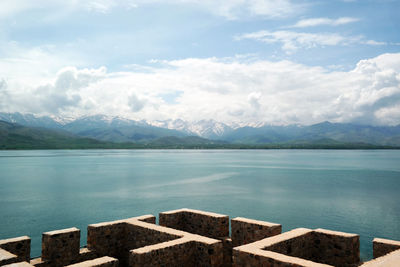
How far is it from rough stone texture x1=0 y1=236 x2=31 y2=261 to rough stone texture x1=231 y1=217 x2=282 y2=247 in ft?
29.9

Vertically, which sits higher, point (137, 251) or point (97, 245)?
point (137, 251)

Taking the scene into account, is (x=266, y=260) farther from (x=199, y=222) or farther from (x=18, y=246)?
(x=18, y=246)

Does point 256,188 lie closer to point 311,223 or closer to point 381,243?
point 311,223

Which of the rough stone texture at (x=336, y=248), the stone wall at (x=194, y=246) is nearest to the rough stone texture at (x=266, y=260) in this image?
the stone wall at (x=194, y=246)

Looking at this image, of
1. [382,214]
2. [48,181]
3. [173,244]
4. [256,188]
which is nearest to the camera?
[173,244]

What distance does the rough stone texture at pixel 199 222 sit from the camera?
15.2m

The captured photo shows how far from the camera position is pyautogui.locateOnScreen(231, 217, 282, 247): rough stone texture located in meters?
13.1

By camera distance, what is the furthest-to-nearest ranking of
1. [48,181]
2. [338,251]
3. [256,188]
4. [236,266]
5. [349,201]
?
[48,181] → [256,188] → [349,201] → [338,251] → [236,266]

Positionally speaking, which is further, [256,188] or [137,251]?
[256,188]

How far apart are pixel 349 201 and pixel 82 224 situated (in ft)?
153

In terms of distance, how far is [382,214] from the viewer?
46.1 meters

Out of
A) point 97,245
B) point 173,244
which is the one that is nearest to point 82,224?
point 97,245

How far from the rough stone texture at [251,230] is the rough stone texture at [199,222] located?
2.67 feet

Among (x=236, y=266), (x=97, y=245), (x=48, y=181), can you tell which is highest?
(x=236, y=266)
